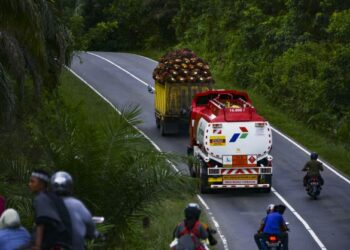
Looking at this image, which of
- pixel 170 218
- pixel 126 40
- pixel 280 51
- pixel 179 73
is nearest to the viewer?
pixel 170 218

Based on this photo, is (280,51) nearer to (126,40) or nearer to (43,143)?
(126,40)

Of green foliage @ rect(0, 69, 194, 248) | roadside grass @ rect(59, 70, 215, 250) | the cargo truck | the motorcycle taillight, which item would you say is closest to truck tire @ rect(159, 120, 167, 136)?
the cargo truck

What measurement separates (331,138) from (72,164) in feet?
80.2

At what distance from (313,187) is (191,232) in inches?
634

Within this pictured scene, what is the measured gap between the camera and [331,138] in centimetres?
3941

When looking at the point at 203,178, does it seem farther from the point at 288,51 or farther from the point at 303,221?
the point at 288,51

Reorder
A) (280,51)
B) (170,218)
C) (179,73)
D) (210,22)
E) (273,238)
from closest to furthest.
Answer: (273,238)
(170,218)
(179,73)
(280,51)
(210,22)

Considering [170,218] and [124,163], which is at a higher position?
[124,163]

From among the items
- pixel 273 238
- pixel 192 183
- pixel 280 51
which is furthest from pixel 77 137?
pixel 280 51

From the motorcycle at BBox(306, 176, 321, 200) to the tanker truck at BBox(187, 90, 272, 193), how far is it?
4.04 ft

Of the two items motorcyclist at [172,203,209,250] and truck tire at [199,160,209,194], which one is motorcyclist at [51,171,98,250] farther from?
truck tire at [199,160,209,194]

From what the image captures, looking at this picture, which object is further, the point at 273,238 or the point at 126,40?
the point at 126,40

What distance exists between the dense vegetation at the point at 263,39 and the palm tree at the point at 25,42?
13114mm

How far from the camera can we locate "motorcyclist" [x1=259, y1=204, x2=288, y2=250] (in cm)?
1852
